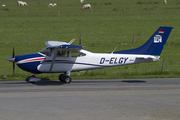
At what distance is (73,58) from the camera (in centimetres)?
1898

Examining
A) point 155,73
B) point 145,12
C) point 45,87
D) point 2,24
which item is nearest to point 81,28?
point 2,24

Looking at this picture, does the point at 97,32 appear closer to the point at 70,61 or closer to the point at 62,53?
the point at 70,61

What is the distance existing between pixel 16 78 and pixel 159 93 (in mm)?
9106

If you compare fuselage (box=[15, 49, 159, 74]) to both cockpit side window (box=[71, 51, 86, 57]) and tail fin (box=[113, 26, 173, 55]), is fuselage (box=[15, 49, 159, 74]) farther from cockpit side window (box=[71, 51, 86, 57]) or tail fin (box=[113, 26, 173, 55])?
tail fin (box=[113, 26, 173, 55])

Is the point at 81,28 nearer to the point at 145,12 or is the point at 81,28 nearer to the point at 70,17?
the point at 70,17

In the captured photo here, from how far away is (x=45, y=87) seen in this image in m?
18.0

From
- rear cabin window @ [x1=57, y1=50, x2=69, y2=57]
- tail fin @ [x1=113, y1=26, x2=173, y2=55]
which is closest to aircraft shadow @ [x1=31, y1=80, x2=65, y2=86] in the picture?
rear cabin window @ [x1=57, y1=50, x2=69, y2=57]

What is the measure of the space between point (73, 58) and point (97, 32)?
A: 2341 centimetres

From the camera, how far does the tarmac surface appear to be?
1262 cm

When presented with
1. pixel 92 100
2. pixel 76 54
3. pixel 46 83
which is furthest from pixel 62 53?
pixel 92 100

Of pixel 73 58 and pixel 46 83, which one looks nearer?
pixel 73 58

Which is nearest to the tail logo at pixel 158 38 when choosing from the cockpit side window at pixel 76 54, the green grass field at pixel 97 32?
the green grass field at pixel 97 32

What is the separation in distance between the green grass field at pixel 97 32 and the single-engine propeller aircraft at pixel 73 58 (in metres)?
2.20

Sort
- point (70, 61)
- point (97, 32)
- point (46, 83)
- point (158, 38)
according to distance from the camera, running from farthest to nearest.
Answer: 1. point (97, 32)
2. point (158, 38)
3. point (46, 83)
4. point (70, 61)
